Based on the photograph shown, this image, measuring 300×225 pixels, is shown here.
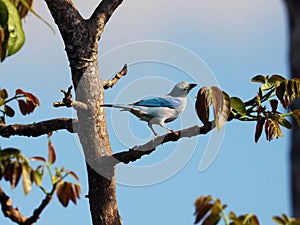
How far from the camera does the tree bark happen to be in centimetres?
359

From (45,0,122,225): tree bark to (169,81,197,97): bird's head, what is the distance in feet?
1.30

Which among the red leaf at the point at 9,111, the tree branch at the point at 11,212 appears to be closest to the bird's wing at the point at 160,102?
the red leaf at the point at 9,111

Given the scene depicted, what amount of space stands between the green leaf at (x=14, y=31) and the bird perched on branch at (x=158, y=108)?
176 cm

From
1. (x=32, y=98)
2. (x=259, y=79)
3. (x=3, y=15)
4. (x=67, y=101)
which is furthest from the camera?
(x=67, y=101)

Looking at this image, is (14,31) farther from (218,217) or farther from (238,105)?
(238,105)

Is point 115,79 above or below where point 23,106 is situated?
above

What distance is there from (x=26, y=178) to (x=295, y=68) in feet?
2.55

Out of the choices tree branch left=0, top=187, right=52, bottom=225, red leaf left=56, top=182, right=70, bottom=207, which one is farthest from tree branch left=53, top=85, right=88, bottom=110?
red leaf left=56, top=182, right=70, bottom=207

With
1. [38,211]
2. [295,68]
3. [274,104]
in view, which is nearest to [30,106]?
[38,211]

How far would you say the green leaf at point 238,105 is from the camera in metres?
3.12

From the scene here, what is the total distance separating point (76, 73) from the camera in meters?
3.72

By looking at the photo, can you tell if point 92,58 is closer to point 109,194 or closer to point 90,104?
point 90,104

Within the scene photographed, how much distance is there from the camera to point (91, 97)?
144 inches

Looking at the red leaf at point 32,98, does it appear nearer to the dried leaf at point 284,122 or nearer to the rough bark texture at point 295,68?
the dried leaf at point 284,122
